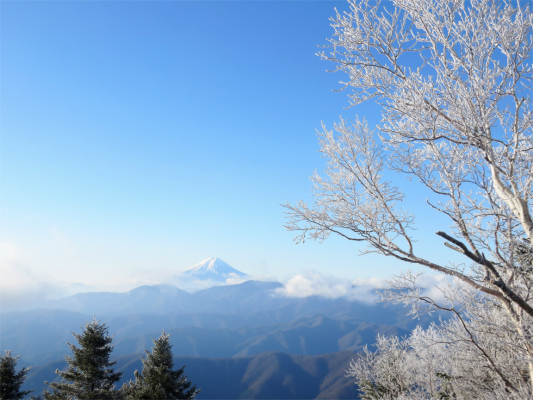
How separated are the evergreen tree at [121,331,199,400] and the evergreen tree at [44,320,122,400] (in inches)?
61.8

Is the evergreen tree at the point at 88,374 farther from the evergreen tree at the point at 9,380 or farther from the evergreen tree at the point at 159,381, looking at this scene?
the evergreen tree at the point at 9,380

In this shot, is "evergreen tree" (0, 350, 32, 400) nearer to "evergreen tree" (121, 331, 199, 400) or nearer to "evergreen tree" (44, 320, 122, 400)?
"evergreen tree" (44, 320, 122, 400)

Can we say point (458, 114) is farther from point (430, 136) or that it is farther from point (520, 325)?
point (520, 325)

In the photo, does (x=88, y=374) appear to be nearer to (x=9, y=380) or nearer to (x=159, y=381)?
(x=159, y=381)

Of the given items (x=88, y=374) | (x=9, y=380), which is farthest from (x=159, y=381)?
(x=9, y=380)

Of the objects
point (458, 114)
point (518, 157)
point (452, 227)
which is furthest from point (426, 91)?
point (452, 227)

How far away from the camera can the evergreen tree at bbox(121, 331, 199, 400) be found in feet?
64.2

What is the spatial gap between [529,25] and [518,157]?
1.74m

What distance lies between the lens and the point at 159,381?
20.3 m

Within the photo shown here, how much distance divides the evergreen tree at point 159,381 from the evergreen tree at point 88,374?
1569mm

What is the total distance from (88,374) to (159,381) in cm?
421

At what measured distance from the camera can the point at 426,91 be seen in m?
4.39

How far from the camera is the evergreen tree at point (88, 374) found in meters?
18.0

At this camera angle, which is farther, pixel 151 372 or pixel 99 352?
pixel 151 372
